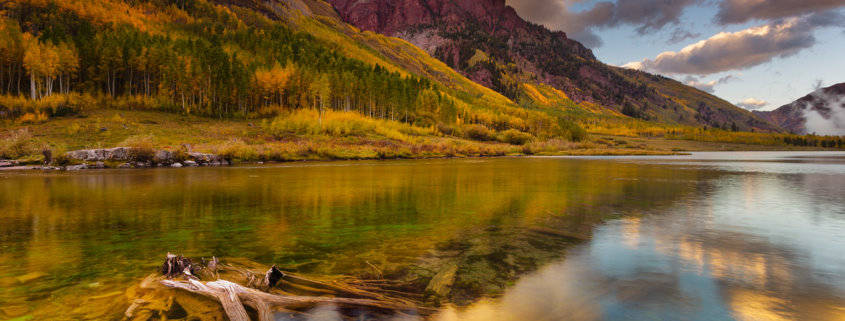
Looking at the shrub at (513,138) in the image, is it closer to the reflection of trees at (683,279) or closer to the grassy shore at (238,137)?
the grassy shore at (238,137)

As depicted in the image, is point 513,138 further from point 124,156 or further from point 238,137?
point 124,156

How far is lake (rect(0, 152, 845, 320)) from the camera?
5480 mm

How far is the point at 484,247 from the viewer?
28.4 ft

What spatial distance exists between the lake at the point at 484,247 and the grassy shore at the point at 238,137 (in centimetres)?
2765

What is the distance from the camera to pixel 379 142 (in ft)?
215

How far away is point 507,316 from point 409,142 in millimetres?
67104

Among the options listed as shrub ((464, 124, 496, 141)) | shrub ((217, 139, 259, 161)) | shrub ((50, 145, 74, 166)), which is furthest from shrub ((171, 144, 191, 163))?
shrub ((464, 124, 496, 141))

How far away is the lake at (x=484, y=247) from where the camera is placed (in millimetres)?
5480

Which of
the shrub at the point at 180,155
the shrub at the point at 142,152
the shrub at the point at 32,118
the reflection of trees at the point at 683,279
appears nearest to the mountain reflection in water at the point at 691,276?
the reflection of trees at the point at 683,279

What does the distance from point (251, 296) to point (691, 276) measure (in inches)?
279

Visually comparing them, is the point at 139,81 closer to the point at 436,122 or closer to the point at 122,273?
the point at 436,122

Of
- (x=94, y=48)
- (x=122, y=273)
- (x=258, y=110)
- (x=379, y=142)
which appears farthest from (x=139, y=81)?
(x=122, y=273)

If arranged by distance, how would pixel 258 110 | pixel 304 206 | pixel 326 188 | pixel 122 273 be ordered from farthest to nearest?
1. pixel 258 110
2. pixel 326 188
3. pixel 304 206
4. pixel 122 273

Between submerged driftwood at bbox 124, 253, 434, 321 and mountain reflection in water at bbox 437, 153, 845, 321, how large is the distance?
100 centimetres
